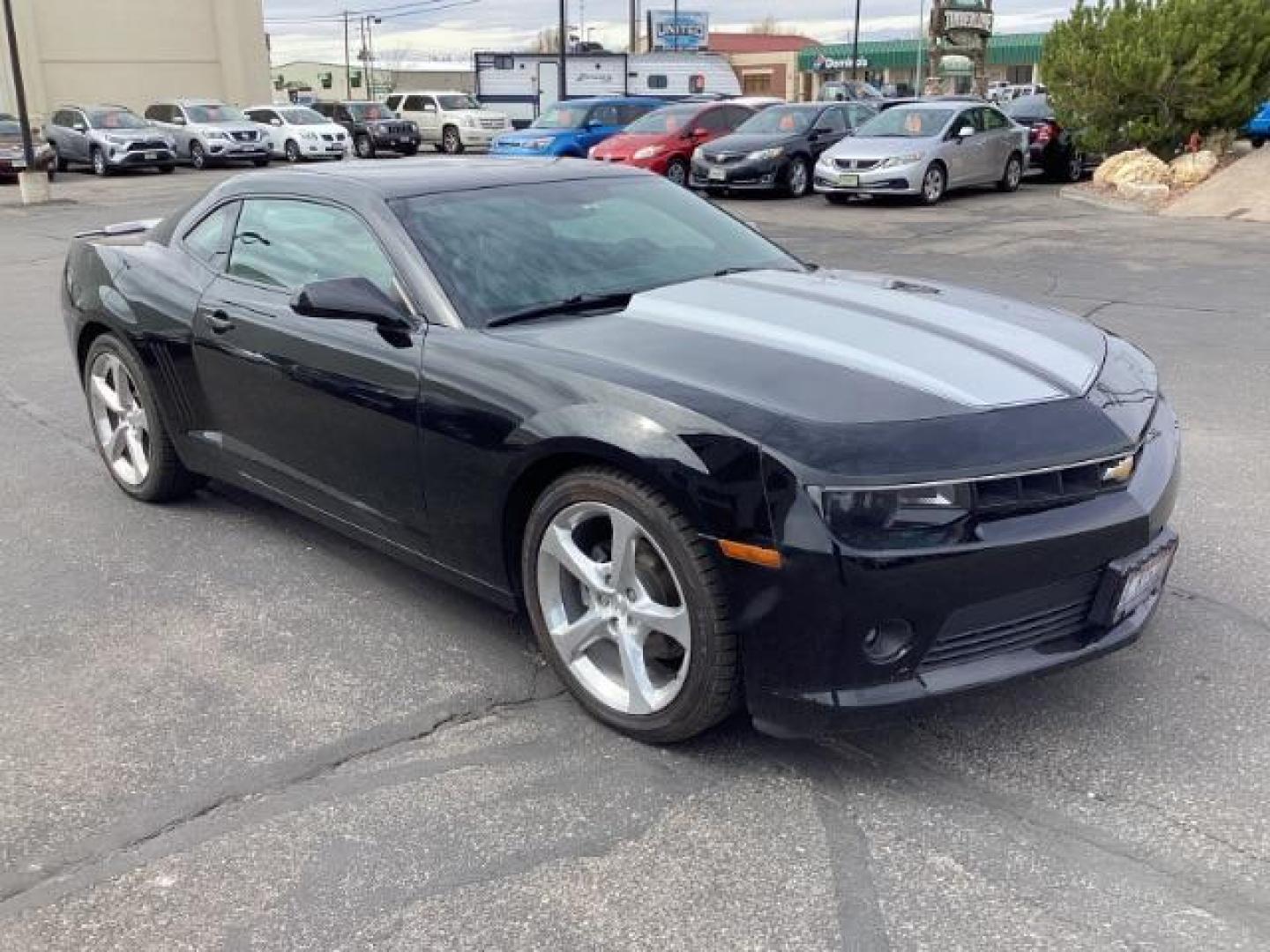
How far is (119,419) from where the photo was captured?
5.33 m

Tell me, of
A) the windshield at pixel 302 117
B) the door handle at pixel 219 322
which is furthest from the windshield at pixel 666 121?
the door handle at pixel 219 322

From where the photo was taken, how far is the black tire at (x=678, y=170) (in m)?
20.9

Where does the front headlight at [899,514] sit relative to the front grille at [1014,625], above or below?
above

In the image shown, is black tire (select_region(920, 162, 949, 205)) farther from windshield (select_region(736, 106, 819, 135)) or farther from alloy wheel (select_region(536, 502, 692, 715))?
alloy wheel (select_region(536, 502, 692, 715))

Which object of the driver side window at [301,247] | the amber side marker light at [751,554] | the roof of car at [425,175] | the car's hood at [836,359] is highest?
the roof of car at [425,175]

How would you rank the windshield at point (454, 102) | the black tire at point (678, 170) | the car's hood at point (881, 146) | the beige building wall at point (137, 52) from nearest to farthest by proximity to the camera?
the car's hood at point (881, 146) < the black tire at point (678, 170) < the windshield at point (454, 102) < the beige building wall at point (137, 52)

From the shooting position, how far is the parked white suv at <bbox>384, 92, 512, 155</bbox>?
35.3 m

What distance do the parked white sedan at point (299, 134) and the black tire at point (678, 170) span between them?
13829 mm

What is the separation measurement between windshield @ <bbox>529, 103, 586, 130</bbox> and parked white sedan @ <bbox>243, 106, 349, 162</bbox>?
379 inches

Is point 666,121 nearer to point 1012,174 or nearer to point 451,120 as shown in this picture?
point 1012,174

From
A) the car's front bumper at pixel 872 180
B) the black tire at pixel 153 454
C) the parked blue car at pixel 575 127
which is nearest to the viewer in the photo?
the black tire at pixel 153 454

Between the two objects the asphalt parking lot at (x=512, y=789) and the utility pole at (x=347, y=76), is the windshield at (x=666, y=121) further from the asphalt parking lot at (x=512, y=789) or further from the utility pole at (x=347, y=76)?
the utility pole at (x=347, y=76)

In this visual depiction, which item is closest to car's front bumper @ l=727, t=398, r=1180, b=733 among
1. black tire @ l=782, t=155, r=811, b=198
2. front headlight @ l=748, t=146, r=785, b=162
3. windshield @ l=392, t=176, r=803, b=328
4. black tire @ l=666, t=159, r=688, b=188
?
windshield @ l=392, t=176, r=803, b=328

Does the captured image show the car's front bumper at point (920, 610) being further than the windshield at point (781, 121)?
No
